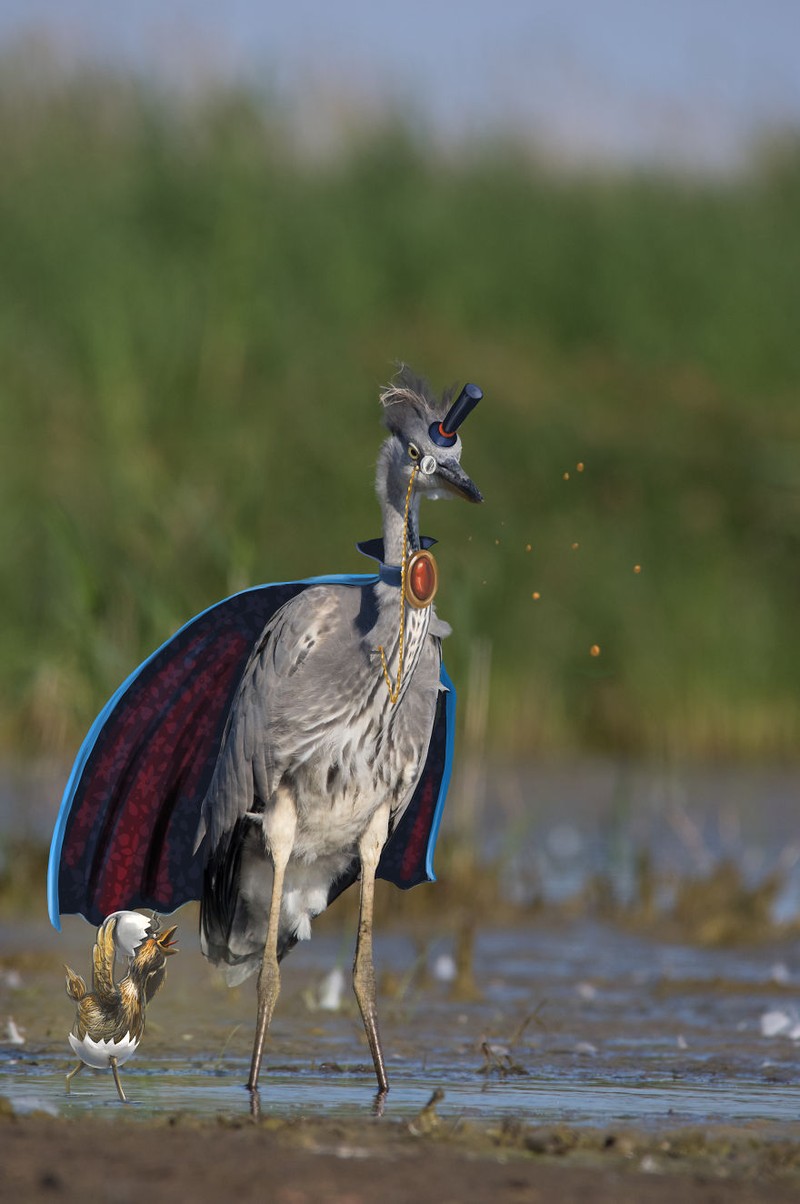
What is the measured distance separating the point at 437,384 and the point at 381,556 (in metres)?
11.3

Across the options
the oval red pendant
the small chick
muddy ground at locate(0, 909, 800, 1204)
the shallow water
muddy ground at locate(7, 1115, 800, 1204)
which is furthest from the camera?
the shallow water

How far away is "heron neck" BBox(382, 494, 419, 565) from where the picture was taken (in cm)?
554

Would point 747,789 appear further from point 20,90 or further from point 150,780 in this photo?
point 20,90

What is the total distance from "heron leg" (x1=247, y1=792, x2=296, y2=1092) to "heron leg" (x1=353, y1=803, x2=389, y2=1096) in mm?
209

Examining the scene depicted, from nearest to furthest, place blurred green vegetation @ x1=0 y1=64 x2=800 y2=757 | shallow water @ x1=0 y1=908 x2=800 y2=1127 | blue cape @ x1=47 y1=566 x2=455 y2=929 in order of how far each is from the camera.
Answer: shallow water @ x1=0 y1=908 x2=800 y2=1127 → blue cape @ x1=47 y1=566 x2=455 y2=929 → blurred green vegetation @ x1=0 y1=64 x2=800 y2=757

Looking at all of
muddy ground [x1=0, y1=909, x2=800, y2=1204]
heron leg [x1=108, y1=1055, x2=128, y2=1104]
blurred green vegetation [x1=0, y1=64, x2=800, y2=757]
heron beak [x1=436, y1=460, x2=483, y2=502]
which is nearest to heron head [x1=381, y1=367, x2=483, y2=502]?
heron beak [x1=436, y1=460, x2=483, y2=502]

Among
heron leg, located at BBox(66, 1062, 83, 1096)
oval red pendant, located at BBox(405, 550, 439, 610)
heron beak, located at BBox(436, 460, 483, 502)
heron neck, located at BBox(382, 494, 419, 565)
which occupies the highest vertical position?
heron beak, located at BBox(436, 460, 483, 502)

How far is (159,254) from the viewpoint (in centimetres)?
1834

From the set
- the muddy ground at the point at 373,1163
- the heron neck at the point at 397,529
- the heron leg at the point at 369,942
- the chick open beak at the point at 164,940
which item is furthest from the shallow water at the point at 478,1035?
the heron neck at the point at 397,529

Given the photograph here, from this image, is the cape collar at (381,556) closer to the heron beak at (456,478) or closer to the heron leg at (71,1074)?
the heron beak at (456,478)

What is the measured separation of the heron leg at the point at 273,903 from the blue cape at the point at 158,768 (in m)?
0.31

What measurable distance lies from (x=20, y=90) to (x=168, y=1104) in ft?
56.9

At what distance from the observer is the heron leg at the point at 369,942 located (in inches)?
226

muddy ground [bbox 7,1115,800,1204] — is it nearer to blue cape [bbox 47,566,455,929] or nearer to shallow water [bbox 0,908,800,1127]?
shallow water [bbox 0,908,800,1127]
